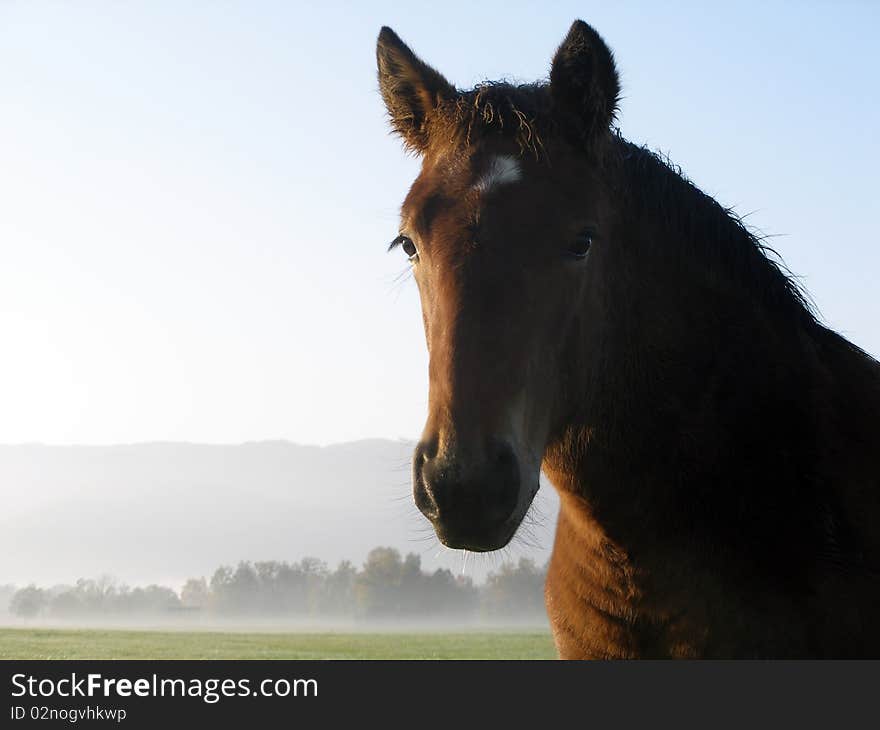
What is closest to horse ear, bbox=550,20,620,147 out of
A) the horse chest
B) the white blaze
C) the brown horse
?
the brown horse

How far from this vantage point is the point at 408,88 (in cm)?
508

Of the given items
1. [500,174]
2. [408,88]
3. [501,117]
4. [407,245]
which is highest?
[408,88]

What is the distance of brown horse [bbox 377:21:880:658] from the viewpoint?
3877 mm

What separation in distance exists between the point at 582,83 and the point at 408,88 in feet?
3.72

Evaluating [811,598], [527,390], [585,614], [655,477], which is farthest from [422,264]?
[811,598]

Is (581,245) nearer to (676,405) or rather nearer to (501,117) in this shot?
(501,117)

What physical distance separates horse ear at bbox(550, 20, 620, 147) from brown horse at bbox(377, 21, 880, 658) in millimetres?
11

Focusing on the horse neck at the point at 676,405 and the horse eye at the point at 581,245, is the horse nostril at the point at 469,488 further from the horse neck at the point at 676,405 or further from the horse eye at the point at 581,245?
the horse eye at the point at 581,245

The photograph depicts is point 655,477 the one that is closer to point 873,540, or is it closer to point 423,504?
point 873,540

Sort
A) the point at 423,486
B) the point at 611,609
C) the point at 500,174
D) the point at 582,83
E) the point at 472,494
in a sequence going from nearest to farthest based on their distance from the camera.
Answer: the point at 472,494, the point at 423,486, the point at 500,174, the point at 611,609, the point at 582,83

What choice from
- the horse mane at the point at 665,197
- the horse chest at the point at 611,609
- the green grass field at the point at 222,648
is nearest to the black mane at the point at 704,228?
the horse mane at the point at 665,197

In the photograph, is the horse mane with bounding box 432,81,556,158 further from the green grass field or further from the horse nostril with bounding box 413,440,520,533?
the green grass field

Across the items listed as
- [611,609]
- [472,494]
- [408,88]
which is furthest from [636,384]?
[408,88]

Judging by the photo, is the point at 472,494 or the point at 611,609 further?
the point at 611,609
